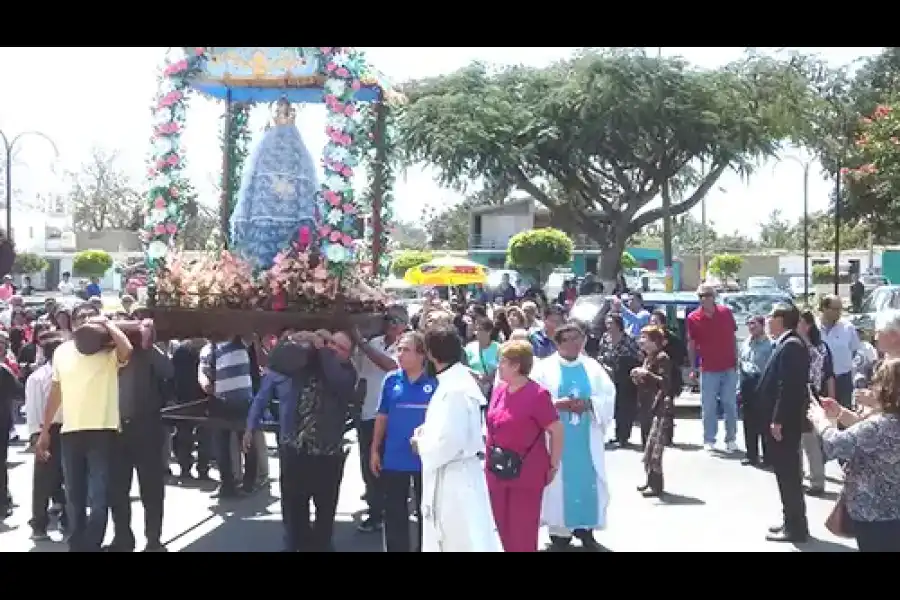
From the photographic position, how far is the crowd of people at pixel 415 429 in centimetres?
640

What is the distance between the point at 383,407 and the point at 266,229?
3078 millimetres

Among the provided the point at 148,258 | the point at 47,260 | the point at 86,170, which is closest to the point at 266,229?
the point at 148,258

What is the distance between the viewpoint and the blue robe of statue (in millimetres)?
9977

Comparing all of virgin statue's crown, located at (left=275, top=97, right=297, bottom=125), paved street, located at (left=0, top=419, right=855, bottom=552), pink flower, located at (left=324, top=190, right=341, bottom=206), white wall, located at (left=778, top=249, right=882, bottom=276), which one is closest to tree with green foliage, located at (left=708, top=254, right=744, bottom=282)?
white wall, located at (left=778, top=249, right=882, bottom=276)

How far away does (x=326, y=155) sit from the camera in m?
9.62

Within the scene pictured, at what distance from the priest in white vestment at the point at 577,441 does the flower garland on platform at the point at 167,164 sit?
3457 millimetres

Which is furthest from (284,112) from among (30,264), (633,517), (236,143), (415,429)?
(30,264)

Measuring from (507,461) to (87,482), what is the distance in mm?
3005

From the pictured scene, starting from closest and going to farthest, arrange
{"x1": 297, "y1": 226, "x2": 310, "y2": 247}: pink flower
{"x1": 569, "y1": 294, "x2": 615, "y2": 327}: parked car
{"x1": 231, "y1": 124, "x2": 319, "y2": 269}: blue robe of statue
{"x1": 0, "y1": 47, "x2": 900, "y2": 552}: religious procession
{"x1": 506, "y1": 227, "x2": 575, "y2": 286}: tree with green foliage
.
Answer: {"x1": 0, "y1": 47, "x2": 900, "y2": 552}: religious procession, {"x1": 297, "y1": 226, "x2": 310, "y2": 247}: pink flower, {"x1": 231, "y1": 124, "x2": 319, "y2": 269}: blue robe of statue, {"x1": 569, "y1": 294, "x2": 615, "y2": 327}: parked car, {"x1": 506, "y1": 227, "x2": 575, "y2": 286}: tree with green foliage

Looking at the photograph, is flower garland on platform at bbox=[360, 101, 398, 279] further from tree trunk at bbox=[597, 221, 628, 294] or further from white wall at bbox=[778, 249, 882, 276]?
white wall at bbox=[778, 249, 882, 276]

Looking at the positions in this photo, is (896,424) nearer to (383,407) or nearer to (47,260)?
(383,407)

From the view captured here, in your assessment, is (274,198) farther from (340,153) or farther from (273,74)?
(273,74)

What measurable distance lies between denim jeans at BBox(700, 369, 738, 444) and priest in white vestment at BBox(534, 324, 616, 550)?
478 centimetres

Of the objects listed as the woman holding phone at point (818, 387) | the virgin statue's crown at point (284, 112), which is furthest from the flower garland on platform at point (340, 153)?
the woman holding phone at point (818, 387)
